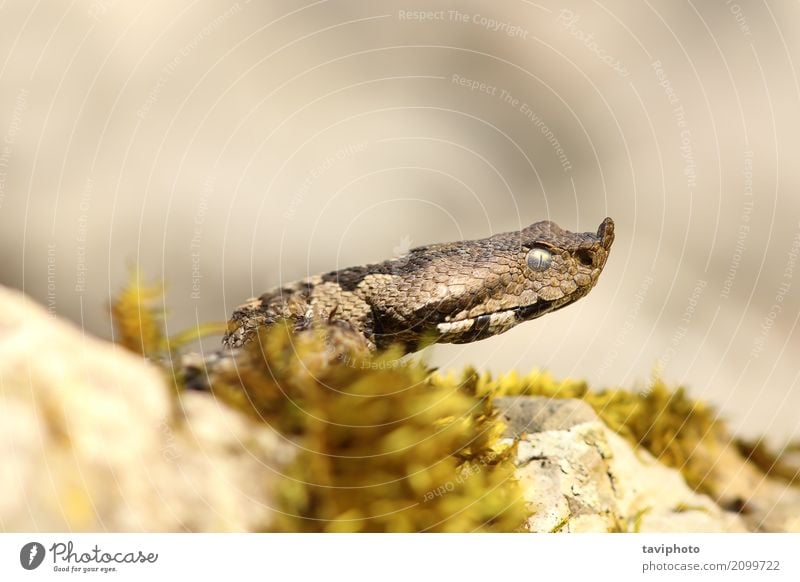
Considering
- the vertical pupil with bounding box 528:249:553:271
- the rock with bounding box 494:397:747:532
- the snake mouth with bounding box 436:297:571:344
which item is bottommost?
the rock with bounding box 494:397:747:532

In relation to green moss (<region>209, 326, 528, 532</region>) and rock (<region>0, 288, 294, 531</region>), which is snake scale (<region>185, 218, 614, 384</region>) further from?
rock (<region>0, 288, 294, 531</region>)

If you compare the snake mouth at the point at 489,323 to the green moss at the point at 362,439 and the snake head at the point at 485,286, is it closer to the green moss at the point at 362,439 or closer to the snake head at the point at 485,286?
the snake head at the point at 485,286

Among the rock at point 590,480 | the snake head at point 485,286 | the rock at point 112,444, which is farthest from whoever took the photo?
the snake head at point 485,286

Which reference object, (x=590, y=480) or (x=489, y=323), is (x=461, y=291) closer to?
(x=489, y=323)

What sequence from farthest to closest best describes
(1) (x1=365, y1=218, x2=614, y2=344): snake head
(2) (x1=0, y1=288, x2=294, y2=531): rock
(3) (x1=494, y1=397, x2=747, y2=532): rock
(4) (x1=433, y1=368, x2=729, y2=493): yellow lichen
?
(4) (x1=433, y1=368, x2=729, y2=493): yellow lichen
(1) (x1=365, y1=218, x2=614, y2=344): snake head
(3) (x1=494, y1=397, x2=747, y2=532): rock
(2) (x1=0, y1=288, x2=294, y2=531): rock

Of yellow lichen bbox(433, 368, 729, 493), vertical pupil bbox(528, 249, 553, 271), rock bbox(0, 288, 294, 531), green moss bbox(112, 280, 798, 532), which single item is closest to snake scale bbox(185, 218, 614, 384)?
vertical pupil bbox(528, 249, 553, 271)

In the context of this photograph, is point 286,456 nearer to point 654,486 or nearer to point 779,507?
point 654,486

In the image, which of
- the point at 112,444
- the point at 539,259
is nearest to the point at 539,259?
the point at 539,259

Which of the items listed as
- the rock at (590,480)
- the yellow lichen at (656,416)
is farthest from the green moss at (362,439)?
the yellow lichen at (656,416)

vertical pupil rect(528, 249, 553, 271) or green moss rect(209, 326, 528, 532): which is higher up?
vertical pupil rect(528, 249, 553, 271)
